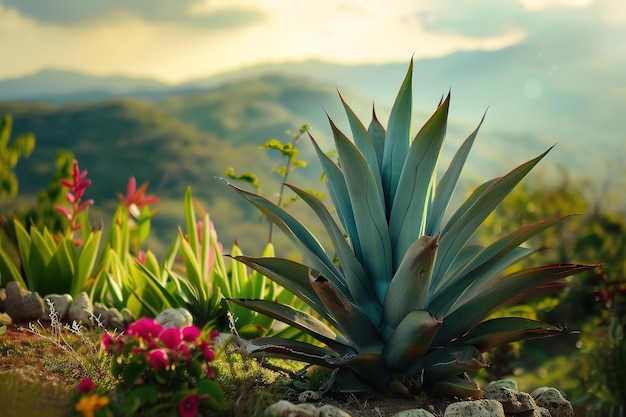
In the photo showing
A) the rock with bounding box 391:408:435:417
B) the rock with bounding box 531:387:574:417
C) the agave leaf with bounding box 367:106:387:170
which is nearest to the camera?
the rock with bounding box 391:408:435:417

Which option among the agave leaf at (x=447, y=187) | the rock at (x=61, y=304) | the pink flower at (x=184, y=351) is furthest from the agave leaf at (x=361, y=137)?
the rock at (x=61, y=304)

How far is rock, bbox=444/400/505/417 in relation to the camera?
2766 millimetres

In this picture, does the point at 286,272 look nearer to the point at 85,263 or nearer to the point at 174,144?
the point at 85,263

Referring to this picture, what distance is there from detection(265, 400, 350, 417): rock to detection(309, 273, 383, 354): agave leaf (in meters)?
0.44

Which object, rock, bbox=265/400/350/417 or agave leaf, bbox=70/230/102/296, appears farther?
agave leaf, bbox=70/230/102/296

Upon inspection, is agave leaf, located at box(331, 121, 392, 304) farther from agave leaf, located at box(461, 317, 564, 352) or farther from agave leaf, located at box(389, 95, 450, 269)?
agave leaf, located at box(461, 317, 564, 352)

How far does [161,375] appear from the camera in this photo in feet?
8.35

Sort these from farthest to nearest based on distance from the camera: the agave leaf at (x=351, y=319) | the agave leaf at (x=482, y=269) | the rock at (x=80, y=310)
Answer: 1. the rock at (x=80, y=310)
2. the agave leaf at (x=482, y=269)
3. the agave leaf at (x=351, y=319)

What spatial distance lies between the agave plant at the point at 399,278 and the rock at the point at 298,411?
0.33 meters

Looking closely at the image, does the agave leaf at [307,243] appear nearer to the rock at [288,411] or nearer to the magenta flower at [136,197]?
the rock at [288,411]

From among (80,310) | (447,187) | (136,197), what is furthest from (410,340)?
(136,197)

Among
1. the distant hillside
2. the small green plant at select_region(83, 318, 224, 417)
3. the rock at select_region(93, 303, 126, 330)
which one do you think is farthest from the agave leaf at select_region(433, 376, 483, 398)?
the distant hillside

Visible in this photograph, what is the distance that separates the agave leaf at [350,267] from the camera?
3.10 meters

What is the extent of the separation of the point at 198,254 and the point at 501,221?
5.38 m
